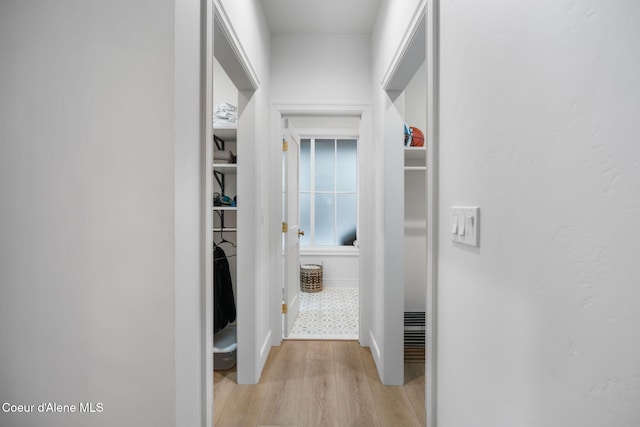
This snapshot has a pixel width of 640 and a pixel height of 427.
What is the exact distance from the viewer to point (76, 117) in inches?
40.0

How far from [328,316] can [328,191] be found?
6.75 feet

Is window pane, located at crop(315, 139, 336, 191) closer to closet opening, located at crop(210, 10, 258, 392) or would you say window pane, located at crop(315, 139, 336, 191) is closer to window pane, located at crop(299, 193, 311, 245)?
window pane, located at crop(299, 193, 311, 245)

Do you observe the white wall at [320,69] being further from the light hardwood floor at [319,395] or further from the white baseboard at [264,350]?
the light hardwood floor at [319,395]

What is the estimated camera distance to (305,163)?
5.06 meters

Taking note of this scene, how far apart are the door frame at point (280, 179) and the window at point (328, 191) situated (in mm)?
2191

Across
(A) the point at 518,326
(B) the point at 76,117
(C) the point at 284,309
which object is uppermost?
(B) the point at 76,117

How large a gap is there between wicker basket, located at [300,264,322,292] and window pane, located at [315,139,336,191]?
4.06 feet

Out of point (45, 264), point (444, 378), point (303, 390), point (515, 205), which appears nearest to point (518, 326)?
point (515, 205)

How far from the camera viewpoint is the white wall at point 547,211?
1.67 ft

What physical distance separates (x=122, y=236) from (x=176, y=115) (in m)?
0.40

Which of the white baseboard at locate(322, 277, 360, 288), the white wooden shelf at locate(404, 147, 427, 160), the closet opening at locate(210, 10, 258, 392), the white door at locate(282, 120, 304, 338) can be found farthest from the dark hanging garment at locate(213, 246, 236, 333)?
the white baseboard at locate(322, 277, 360, 288)

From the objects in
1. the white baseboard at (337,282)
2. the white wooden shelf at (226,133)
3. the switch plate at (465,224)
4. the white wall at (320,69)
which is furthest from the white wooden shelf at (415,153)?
the white baseboard at (337,282)

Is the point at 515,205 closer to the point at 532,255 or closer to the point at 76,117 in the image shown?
the point at 532,255

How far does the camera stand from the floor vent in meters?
2.67
